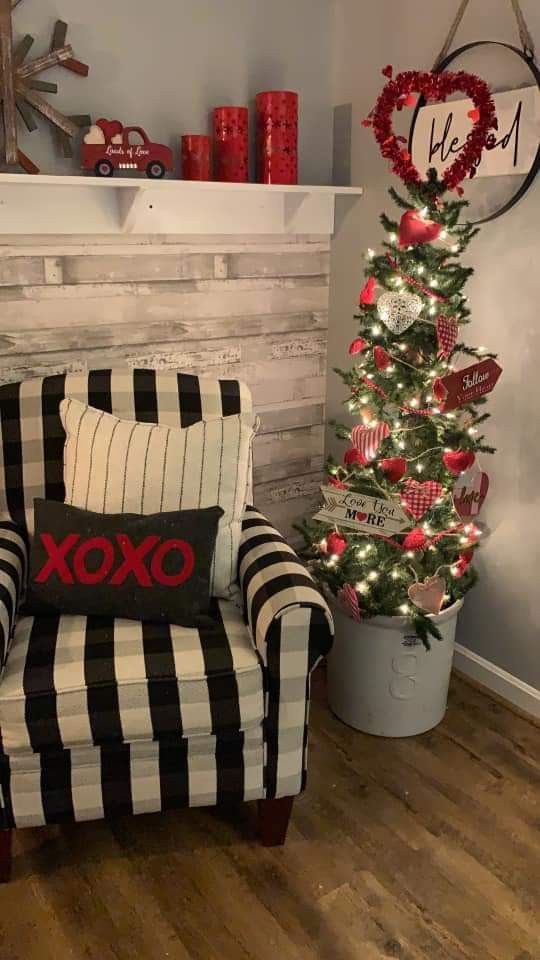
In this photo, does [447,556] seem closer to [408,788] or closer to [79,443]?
[408,788]

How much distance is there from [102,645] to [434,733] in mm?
1066

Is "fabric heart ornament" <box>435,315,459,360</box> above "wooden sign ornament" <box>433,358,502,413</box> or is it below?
above

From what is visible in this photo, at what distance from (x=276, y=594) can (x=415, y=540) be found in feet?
1.63

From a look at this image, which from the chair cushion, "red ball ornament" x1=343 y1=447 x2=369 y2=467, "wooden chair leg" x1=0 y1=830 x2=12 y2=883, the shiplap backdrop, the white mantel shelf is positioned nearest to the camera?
the chair cushion

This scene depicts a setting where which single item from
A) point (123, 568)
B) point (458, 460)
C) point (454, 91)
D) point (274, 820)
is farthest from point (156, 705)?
point (454, 91)

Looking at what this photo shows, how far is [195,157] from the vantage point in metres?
2.44

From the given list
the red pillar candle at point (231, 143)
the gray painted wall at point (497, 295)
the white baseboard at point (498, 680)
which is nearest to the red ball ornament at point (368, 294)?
the gray painted wall at point (497, 295)

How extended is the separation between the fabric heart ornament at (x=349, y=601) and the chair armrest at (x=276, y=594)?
24cm

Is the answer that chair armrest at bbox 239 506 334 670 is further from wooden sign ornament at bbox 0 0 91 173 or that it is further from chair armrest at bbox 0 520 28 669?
wooden sign ornament at bbox 0 0 91 173

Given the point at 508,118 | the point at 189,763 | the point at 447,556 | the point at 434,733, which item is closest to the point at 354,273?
the point at 508,118

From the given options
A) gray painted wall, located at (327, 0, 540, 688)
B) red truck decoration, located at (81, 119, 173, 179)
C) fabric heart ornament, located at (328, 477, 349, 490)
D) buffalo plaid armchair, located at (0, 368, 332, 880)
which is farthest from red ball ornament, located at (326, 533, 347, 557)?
red truck decoration, located at (81, 119, 173, 179)

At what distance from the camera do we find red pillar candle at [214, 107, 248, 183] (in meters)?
2.45

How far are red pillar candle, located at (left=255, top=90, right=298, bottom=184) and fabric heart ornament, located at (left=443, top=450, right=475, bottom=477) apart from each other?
3.60ft

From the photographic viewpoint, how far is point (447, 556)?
7.22 feet
